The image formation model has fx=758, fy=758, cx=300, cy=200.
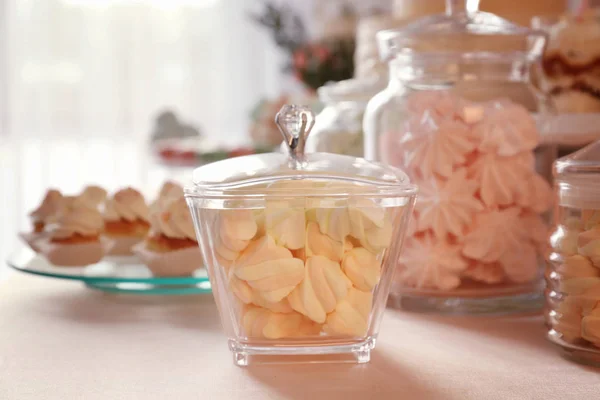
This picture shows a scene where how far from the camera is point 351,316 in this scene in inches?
20.2

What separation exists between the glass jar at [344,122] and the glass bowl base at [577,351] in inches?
16.7

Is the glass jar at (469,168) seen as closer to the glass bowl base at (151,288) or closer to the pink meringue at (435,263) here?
the pink meringue at (435,263)

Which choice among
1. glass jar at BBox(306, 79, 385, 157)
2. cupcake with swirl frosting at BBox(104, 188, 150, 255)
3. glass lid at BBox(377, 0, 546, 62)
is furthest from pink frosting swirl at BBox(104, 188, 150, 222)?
glass lid at BBox(377, 0, 546, 62)

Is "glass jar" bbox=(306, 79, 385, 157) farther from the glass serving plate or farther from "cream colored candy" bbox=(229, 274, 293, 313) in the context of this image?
"cream colored candy" bbox=(229, 274, 293, 313)

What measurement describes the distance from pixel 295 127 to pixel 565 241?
207 millimetres

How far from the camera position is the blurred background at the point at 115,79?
155 inches

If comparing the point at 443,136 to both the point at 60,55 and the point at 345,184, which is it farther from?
the point at 60,55

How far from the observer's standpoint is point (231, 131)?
421cm

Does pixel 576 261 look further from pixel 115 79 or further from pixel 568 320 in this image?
pixel 115 79

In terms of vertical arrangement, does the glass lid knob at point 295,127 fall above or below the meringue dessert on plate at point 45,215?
above

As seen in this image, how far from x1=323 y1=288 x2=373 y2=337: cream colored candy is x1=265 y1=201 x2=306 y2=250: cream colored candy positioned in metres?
0.05

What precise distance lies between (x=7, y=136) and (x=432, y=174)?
3.76m

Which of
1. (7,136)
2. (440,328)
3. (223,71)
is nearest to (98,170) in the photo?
(7,136)

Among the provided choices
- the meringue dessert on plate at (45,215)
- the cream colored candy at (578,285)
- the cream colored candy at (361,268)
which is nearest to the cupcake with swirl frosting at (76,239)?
the meringue dessert on plate at (45,215)
